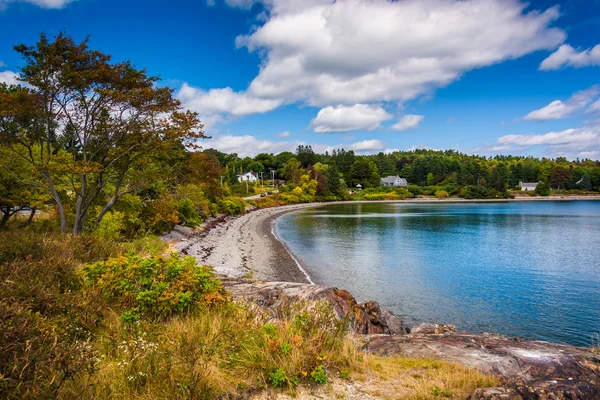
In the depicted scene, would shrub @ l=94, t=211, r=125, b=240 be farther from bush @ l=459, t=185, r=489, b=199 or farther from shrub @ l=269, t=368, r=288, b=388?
bush @ l=459, t=185, r=489, b=199

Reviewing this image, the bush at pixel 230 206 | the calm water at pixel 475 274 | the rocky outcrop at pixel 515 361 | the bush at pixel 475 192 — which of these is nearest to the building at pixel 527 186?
the bush at pixel 475 192

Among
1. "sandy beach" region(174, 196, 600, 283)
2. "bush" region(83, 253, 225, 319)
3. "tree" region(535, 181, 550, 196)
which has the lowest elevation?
"sandy beach" region(174, 196, 600, 283)

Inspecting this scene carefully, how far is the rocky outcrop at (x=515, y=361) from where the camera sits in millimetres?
4148

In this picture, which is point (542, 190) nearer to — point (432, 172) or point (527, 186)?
point (527, 186)

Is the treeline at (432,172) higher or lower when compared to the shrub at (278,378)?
higher

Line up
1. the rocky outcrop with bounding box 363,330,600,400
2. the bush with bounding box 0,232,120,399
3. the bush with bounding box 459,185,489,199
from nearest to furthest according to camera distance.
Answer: the bush with bounding box 0,232,120,399
the rocky outcrop with bounding box 363,330,600,400
the bush with bounding box 459,185,489,199

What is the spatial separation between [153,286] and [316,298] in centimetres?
464

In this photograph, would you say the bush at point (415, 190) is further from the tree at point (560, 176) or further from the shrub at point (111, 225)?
the shrub at point (111, 225)

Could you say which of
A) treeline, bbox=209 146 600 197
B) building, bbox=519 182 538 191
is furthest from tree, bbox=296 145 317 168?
building, bbox=519 182 538 191

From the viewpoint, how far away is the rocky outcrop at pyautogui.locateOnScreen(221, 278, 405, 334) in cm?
906

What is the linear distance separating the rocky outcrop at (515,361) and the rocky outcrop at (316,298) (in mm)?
1964

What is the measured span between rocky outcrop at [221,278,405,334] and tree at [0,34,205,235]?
29.5 feet

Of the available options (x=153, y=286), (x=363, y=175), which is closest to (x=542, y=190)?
(x=363, y=175)

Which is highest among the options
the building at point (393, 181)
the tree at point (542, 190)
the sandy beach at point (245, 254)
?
the building at point (393, 181)
